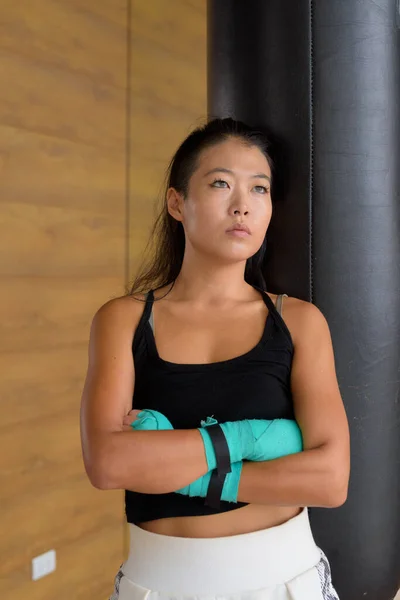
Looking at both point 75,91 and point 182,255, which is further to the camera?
point 75,91

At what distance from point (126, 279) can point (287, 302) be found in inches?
60.2

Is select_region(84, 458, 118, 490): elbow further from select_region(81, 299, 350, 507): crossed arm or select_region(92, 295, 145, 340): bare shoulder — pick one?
select_region(92, 295, 145, 340): bare shoulder

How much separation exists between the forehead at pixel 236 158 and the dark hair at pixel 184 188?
1 centimetres

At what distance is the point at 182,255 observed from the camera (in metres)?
1.52

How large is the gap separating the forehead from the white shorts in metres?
0.66

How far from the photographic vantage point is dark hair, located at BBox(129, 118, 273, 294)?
4.48 ft

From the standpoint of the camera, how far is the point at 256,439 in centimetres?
119

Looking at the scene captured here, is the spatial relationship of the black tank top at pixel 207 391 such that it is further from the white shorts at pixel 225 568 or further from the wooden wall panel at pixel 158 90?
the wooden wall panel at pixel 158 90

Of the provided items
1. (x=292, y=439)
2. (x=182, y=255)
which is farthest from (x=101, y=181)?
(x=292, y=439)

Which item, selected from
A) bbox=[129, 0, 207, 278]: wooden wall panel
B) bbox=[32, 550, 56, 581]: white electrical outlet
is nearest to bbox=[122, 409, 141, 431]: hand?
bbox=[32, 550, 56, 581]: white electrical outlet

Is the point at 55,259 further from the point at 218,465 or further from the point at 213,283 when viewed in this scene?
the point at 218,465

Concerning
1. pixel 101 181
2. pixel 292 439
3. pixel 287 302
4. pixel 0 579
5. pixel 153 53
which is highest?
pixel 153 53

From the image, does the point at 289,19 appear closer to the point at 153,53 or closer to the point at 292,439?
the point at 292,439

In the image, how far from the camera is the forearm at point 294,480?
46.4 inches
